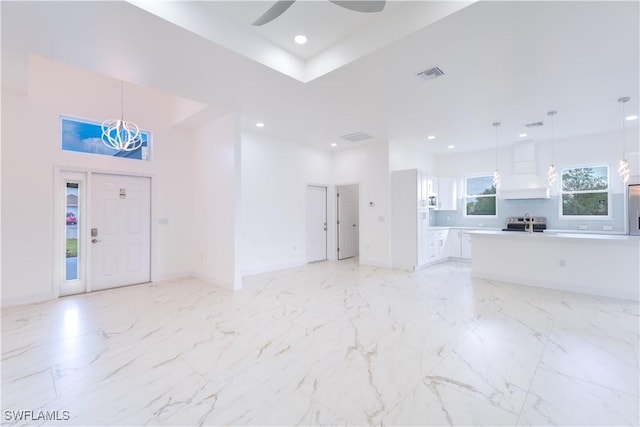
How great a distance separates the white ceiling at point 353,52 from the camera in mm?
2486

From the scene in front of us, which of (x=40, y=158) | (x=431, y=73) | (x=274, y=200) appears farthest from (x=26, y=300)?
(x=431, y=73)

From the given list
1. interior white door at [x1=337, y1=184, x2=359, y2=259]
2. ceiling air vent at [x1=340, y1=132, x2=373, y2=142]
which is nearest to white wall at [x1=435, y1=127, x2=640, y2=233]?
interior white door at [x1=337, y1=184, x2=359, y2=259]

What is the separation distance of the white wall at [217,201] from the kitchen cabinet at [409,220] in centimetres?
367

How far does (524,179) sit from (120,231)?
8.64 metres

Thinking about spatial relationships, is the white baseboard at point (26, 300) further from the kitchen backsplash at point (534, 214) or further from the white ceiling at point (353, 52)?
the kitchen backsplash at point (534, 214)

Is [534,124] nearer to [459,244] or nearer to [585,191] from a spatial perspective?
[585,191]

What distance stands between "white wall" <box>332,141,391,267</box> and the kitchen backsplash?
8.19ft

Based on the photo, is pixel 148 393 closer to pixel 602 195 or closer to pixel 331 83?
pixel 331 83

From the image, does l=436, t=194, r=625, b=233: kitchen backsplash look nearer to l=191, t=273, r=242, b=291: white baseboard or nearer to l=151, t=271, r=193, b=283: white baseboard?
l=191, t=273, r=242, b=291: white baseboard

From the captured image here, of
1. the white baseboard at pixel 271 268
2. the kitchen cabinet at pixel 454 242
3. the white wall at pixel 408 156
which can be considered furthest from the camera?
the kitchen cabinet at pixel 454 242

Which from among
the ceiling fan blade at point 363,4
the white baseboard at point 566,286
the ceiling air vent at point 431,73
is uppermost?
the ceiling air vent at point 431,73

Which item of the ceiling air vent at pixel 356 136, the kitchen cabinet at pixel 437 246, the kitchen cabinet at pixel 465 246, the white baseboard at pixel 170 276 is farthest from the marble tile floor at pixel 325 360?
the ceiling air vent at pixel 356 136

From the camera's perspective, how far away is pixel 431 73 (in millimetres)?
3410

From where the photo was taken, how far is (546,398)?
2.00 metres
